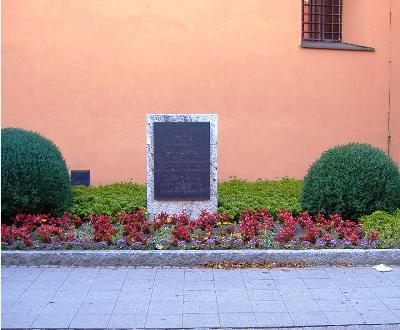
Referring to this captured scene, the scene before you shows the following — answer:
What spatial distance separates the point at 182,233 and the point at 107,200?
2.48 meters

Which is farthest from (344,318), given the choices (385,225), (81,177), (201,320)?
(81,177)

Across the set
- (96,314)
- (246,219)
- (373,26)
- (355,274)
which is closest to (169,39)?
(373,26)

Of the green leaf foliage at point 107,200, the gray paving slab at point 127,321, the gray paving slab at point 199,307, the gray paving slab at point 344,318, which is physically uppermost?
the green leaf foliage at point 107,200

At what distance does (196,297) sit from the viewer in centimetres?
582

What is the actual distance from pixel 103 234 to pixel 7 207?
5.54 feet

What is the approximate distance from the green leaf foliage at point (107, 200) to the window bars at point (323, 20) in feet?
18.8

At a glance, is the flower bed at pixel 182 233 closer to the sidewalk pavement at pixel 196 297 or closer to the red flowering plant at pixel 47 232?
the red flowering plant at pixel 47 232

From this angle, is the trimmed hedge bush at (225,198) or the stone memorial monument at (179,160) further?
the trimmed hedge bush at (225,198)

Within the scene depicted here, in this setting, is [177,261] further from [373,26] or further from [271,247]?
[373,26]

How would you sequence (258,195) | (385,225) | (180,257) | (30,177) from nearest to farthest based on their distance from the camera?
(180,257) < (385,225) < (30,177) < (258,195)

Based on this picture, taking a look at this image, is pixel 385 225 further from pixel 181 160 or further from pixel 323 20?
pixel 323 20

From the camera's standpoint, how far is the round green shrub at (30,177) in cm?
808

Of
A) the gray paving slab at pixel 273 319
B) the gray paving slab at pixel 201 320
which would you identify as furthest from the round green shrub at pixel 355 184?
the gray paving slab at pixel 201 320

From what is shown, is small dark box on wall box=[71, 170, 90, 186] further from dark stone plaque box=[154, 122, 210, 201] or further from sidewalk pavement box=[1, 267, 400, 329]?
sidewalk pavement box=[1, 267, 400, 329]
